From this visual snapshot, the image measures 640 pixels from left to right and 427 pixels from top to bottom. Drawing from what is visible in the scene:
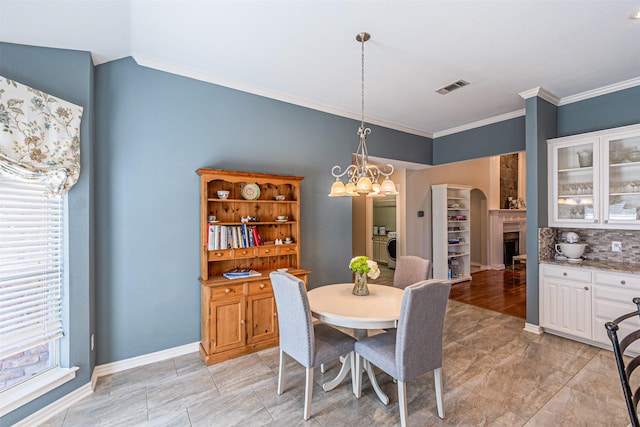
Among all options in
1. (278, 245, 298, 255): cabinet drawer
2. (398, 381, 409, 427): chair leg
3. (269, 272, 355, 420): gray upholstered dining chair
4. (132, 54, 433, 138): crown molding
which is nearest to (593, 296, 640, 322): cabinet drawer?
(398, 381, 409, 427): chair leg

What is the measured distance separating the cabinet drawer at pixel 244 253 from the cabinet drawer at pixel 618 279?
3.64 m

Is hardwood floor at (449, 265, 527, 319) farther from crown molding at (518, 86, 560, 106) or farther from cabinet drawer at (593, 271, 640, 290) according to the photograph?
crown molding at (518, 86, 560, 106)

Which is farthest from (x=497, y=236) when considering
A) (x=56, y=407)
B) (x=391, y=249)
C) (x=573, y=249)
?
(x=56, y=407)

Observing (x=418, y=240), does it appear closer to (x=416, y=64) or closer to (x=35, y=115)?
(x=416, y=64)

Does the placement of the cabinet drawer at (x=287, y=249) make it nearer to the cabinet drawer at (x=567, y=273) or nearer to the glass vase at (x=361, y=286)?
the glass vase at (x=361, y=286)

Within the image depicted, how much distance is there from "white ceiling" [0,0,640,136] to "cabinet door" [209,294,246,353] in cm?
231

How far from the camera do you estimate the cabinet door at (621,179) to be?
10.4 feet

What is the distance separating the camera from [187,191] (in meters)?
2.98

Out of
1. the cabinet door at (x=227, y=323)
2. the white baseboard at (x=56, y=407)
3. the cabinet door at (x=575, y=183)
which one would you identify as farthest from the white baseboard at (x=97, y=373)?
the cabinet door at (x=575, y=183)

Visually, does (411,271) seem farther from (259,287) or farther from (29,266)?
(29,266)

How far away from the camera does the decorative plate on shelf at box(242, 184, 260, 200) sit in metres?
3.19

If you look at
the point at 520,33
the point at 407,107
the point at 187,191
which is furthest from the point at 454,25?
the point at 187,191

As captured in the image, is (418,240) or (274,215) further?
(418,240)

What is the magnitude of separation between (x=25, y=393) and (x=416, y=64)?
13.2 ft
